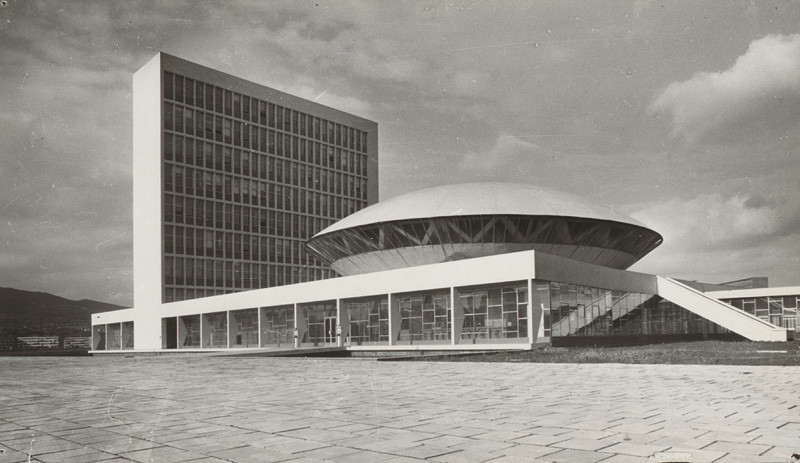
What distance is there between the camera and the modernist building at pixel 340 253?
33.4 meters

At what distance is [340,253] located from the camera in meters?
49.3

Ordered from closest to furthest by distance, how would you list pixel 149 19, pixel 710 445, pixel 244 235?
pixel 710 445 → pixel 149 19 → pixel 244 235

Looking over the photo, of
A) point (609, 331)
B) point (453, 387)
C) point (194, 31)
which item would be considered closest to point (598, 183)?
point (609, 331)

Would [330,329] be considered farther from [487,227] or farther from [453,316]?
[453,316]

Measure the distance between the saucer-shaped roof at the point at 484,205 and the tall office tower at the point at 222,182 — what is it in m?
31.2

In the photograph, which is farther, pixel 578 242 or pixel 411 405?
pixel 578 242

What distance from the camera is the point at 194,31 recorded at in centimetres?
912

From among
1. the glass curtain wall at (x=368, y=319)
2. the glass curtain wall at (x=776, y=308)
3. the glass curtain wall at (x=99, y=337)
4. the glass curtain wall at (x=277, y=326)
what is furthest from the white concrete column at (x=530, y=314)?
the glass curtain wall at (x=99, y=337)

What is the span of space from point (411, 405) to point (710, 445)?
4060mm

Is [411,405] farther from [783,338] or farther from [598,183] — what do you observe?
[598,183]

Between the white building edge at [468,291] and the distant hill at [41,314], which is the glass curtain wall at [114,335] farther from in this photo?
the white building edge at [468,291]

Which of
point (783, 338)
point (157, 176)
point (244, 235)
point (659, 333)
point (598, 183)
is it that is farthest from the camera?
point (244, 235)

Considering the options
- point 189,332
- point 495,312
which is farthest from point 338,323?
point 189,332

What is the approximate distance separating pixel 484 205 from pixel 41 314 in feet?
390
